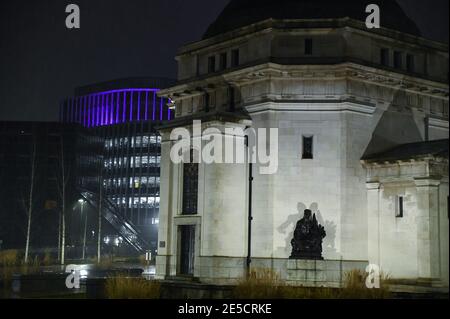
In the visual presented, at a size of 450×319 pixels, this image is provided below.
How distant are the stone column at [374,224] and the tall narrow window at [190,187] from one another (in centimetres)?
1090

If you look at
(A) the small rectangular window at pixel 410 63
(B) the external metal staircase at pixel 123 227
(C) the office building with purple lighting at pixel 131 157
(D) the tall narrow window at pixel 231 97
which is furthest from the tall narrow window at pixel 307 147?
(C) the office building with purple lighting at pixel 131 157

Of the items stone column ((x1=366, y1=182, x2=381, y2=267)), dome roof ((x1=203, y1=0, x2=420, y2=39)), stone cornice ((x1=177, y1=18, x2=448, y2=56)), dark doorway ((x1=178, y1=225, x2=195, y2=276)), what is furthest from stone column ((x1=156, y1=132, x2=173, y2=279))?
stone column ((x1=366, y1=182, x2=381, y2=267))

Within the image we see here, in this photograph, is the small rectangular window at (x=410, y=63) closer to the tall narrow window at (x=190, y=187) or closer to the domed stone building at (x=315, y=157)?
the domed stone building at (x=315, y=157)

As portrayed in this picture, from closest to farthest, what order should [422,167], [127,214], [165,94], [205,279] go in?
1. [422,167]
2. [205,279]
3. [165,94]
4. [127,214]

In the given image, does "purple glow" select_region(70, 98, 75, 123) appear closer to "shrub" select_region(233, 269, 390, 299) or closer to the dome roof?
the dome roof

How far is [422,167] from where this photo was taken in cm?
3950

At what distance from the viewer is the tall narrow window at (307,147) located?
4328 centimetres

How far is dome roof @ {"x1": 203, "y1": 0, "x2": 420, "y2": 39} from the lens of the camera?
45906mm

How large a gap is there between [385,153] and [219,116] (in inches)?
398

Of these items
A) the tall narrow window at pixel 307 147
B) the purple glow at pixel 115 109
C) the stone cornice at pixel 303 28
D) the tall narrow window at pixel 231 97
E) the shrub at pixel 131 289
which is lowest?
the shrub at pixel 131 289

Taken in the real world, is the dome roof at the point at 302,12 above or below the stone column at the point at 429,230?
above

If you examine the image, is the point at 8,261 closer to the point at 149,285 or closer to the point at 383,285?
the point at 149,285
